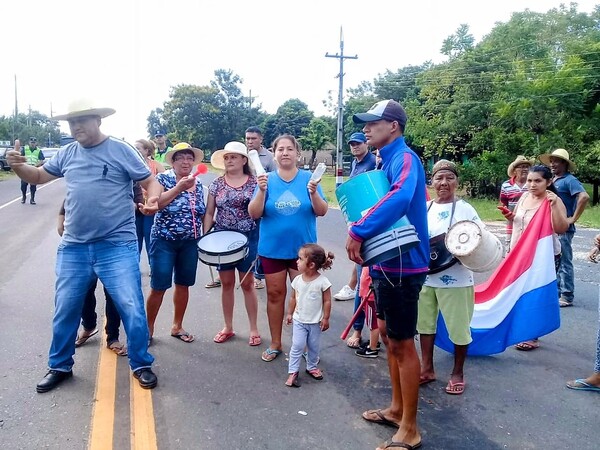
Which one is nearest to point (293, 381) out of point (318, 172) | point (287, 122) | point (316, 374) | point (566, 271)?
point (316, 374)

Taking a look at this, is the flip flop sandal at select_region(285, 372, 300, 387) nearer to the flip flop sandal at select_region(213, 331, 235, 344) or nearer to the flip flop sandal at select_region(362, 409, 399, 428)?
the flip flop sandal at select_region(362, 409, 399, 428)

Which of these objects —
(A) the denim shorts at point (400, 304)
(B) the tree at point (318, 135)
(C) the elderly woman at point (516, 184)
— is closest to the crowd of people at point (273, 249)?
(A) the denim shorts at point (400, 304)

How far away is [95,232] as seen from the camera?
12.3ft

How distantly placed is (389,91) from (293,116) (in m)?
14.8

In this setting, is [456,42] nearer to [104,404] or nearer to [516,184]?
[516,184]

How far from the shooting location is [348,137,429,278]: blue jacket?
2.78 metres

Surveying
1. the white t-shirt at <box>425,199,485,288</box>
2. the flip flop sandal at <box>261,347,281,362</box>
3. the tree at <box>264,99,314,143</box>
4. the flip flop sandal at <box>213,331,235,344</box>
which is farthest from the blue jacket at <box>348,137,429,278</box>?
the tree at <box>264,99,314,143</box>

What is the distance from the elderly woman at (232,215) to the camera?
15.6 feet

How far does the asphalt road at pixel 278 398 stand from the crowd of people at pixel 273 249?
0.50ft

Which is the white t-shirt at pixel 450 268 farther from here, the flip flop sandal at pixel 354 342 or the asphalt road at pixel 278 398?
the flip flop sandal at pixel 354 342

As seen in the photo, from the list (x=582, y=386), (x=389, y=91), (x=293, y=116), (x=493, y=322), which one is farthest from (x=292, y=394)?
(x=293, y=116)

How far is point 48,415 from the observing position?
130 inches

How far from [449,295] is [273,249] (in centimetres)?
147

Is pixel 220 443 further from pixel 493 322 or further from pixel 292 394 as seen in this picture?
pixel 493 322
